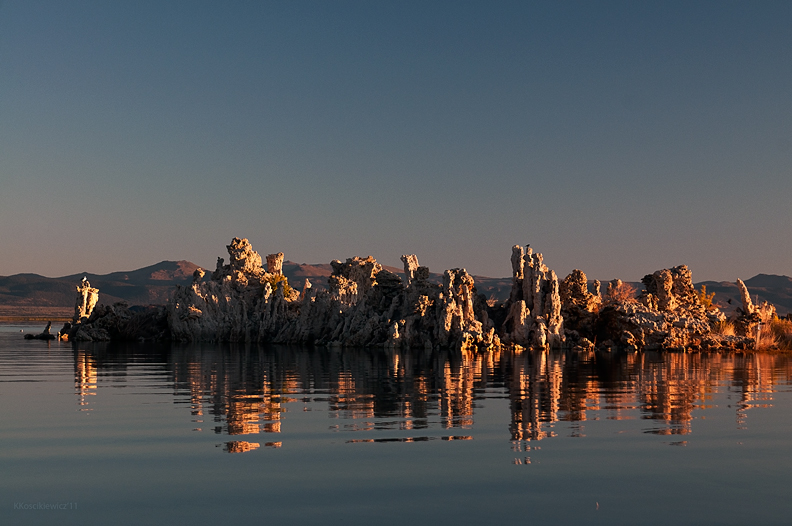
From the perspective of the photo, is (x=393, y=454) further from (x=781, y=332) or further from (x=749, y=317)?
(x=749, y=317)

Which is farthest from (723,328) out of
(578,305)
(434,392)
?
(434,392)

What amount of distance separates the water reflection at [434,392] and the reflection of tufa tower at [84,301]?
1587 inches

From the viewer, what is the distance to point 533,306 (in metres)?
67.3

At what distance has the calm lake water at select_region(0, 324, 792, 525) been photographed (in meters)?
10.5

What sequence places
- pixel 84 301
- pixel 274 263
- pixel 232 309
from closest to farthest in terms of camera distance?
1. pixel 232 309
2. pixel 84 301
3. pixel 274 263

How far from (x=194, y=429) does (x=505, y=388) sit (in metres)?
13.4

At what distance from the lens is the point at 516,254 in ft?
227

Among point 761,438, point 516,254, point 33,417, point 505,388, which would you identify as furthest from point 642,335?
point 33,417

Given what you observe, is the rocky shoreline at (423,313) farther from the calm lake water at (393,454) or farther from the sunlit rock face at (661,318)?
the calm lake water at (393,454)

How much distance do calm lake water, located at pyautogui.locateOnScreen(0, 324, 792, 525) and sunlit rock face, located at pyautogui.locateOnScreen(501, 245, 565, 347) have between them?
3629 centimetres

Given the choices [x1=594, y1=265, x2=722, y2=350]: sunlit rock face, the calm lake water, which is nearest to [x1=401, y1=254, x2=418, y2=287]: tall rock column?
[x1=594, y1=265, x2=722, y2=350]: sunlit rock face

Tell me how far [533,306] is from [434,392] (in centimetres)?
4245

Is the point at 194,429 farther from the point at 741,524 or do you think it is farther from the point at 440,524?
the point at 741,524

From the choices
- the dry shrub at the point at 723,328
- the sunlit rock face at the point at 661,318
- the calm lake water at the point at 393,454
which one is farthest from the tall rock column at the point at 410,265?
the calm lake water at the point at 393,454
